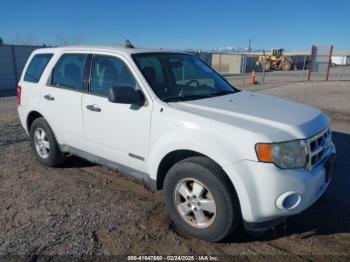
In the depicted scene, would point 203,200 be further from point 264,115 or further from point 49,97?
point 49,97

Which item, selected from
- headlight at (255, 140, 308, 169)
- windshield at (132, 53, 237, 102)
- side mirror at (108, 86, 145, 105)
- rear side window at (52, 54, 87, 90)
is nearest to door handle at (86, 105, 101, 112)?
rear side window at (52, 54, 87, 90)

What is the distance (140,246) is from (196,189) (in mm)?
766

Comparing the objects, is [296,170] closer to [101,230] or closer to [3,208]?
[101,230]

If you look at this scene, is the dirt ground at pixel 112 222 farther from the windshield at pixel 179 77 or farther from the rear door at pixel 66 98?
the windshield at pixel 179 77

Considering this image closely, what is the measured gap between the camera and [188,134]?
10.5 ft

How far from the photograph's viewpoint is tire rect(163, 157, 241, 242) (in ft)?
9.86

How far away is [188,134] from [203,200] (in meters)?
0.65

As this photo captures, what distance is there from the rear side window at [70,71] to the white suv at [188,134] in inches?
0.6

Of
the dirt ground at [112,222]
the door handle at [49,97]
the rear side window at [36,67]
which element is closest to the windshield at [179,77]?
the dirt ground at [112,222]

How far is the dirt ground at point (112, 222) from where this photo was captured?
10.4 ft

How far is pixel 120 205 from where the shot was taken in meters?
4.05

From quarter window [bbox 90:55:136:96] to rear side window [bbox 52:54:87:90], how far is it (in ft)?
0.77

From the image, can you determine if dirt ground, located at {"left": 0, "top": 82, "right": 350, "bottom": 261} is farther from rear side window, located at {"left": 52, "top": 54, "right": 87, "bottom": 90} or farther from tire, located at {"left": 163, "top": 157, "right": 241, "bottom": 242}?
rear side window, located at {"left": 52, "top": 54, "right": 87, "bottom": 90}

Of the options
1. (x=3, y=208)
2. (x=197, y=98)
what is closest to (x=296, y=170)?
(x=197, y=98)
